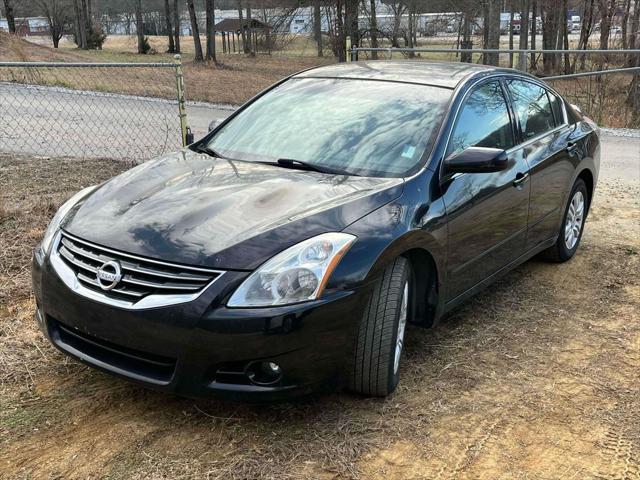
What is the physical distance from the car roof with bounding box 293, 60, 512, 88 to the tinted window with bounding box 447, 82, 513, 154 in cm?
15

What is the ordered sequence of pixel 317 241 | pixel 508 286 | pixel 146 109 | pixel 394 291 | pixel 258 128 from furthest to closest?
pixel 146 109 → pixel 508 286 → pixel 258 128 → pixel 394 291 → pixel 317 241

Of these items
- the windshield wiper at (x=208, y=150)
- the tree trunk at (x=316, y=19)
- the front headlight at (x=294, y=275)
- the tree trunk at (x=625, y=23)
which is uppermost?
the tree trunk at (x=316, y=19)

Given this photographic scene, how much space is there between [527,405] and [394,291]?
0.91 metres

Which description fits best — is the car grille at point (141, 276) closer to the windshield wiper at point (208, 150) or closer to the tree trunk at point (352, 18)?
the windshield wiper at point (208, 150)

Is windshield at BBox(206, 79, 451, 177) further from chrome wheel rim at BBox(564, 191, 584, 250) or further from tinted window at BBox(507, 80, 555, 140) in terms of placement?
chrome wheel rim at BBox(564, 191, 584, 250)

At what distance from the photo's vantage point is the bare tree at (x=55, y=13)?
49.6 m

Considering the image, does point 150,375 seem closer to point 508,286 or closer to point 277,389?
point 277,389


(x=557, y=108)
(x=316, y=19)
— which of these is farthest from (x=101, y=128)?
(x=316, y=19)

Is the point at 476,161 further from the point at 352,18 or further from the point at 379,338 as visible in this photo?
the point at 352,18

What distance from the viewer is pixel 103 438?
2818 millimetres

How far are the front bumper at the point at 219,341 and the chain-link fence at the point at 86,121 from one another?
412cm

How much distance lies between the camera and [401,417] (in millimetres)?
3051

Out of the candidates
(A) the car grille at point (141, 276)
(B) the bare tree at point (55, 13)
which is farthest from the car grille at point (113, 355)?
(B) the bare tree at point (55, 13)

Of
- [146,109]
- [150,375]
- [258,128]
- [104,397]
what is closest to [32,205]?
[258,128]
